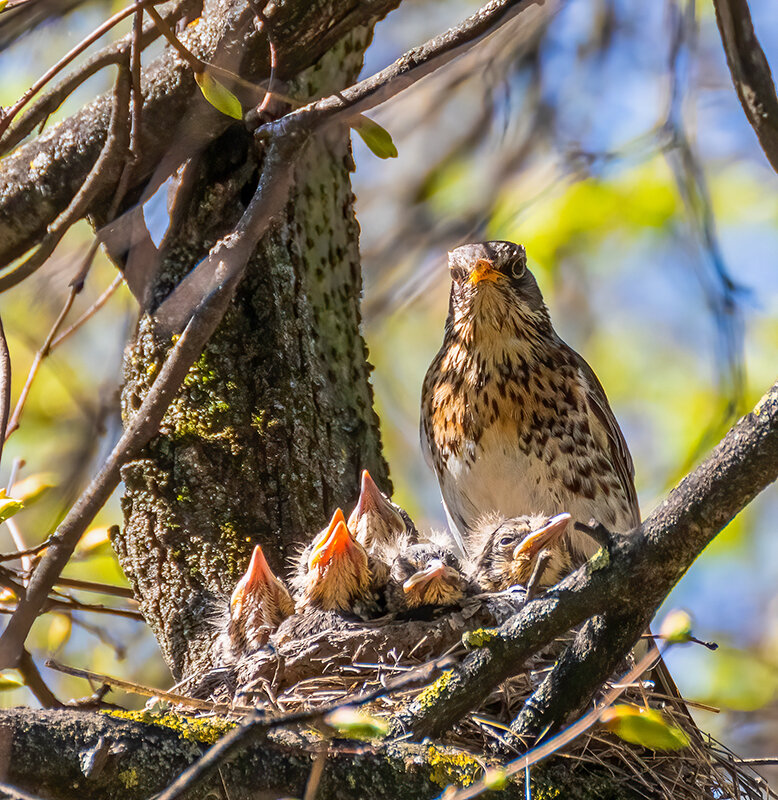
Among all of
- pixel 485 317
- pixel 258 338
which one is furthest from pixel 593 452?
pixel 258 338

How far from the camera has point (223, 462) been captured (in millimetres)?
3496

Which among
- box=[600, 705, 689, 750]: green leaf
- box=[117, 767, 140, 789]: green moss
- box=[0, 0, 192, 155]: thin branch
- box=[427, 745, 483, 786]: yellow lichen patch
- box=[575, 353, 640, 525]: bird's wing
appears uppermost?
box=[0, 0, 192, 155]: thin branch

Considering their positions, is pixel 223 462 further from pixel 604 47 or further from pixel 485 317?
pixel 604 47

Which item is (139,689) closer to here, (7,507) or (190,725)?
(190,725)

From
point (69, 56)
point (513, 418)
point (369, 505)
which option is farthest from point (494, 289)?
point (69, 56)

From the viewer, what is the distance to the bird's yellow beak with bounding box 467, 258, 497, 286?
4484 mm

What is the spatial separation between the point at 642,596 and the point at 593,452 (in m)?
2.20

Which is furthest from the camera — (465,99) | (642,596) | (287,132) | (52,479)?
(465,99)

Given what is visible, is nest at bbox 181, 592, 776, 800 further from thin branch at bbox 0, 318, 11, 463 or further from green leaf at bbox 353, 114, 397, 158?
green leaf at bbox 353, 114, 397, 158

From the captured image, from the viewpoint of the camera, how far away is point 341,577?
3.12m

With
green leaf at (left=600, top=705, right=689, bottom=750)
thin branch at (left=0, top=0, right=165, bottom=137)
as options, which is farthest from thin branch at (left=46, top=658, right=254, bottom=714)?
thin branch at (left=0, top=0, right=165, bottom=137)

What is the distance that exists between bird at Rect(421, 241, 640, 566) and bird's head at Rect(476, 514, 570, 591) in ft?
1.69

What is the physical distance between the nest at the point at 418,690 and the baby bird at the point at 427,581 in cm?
5

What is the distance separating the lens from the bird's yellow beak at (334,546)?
3.09 meters
